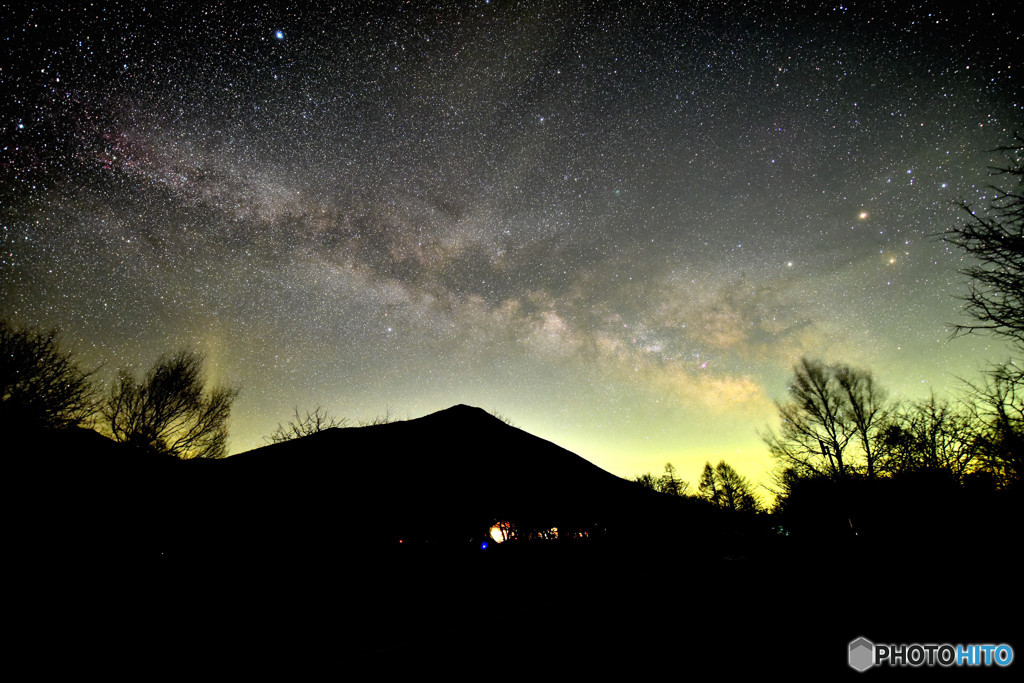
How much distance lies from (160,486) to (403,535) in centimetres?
629

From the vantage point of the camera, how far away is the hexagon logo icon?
3733 millimetres

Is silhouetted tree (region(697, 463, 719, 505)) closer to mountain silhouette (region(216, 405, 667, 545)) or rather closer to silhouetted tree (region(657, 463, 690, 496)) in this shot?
silhouetted tree (region(657, 463, 690, 496))

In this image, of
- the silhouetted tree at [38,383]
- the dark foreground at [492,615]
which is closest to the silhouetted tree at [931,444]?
the dark foreground at [492,615]

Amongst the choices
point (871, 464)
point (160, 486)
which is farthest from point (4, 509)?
point (871, 464)

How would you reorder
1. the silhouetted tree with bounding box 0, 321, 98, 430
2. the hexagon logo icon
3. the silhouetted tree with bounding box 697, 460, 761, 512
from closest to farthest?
1. the hexagon logo icon
2. the silhouetted tree with bounding box 0, 321, 98, 430
3. the silhouetted tree with bounding box 697, 460, 761, 512

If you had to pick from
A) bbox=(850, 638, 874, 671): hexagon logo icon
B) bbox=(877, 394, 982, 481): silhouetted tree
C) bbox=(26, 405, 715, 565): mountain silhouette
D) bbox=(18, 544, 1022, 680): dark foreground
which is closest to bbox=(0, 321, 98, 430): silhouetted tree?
bbox=(26, 405, 715, 565): mountain silhouette

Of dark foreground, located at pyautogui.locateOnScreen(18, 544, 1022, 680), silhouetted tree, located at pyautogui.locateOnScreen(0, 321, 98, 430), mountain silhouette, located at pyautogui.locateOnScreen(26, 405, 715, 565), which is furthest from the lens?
silhouetted tree, located at pyautogui.locateOnScreen(0, 321, 98, 430)

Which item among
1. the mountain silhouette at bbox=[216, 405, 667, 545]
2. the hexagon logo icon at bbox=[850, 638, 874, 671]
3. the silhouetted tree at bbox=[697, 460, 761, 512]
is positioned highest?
the mountain silhouette at bbox=[216, 405, 667, 545]

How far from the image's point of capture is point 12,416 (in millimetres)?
13398

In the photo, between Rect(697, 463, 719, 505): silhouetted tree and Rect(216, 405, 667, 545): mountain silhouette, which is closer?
Rect(216, 405, 667, 545): mountain silhouette

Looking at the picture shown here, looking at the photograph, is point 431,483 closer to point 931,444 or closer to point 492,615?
point 492,615

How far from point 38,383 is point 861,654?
2599 cm

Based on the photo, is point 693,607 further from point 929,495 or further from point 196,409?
point 196,409

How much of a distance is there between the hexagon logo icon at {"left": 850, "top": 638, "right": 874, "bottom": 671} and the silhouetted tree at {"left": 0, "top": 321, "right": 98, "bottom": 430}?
24.1 meters
